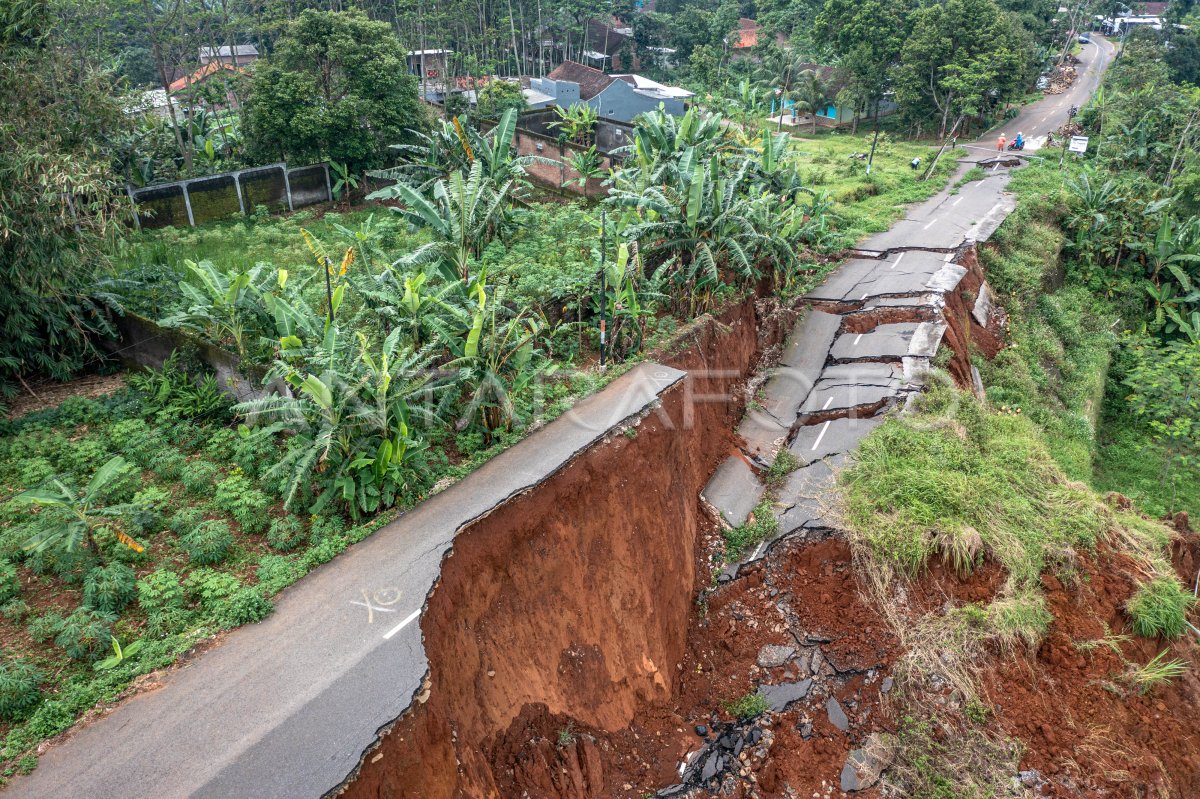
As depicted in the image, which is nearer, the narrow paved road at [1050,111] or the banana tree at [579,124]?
the banana tree at [579,124]

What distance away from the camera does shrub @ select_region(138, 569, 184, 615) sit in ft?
25.3

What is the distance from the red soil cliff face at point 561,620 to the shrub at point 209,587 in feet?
7.55

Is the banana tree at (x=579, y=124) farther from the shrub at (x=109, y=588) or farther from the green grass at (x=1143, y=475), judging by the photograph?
the shrub at (x=109, y=588)

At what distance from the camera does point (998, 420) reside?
1374 cm

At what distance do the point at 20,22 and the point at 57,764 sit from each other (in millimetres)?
10911

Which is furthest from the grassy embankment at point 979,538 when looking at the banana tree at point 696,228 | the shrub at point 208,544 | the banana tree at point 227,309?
the banana tree at point 227,309

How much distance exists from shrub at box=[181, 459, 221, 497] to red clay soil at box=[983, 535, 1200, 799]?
35.6ft

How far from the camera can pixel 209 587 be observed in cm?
794

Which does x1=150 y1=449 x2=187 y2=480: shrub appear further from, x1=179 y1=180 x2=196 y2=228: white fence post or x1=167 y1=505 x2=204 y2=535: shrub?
x1=179 y1=180 x2=196 y2=228: white fence post

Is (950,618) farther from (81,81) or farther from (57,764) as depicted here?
(81,81)

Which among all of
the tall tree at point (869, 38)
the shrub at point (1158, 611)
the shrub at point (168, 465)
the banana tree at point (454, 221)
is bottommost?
the shrub at point (1158, 611)

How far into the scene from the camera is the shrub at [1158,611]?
10547 millimetres

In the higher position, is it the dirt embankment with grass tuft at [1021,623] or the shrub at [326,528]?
the shrub at [326,528]

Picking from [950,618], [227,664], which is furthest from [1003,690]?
[227,664]
